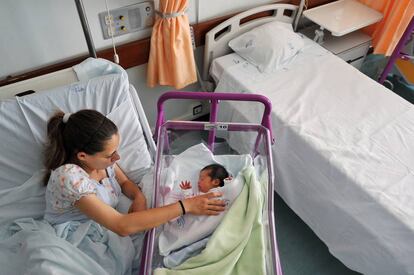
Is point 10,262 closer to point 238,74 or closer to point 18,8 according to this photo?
point 18,8

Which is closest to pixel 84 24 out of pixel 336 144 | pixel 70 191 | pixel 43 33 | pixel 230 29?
pixel 43 33

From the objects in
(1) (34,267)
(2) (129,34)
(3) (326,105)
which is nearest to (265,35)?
(3) (326,105)

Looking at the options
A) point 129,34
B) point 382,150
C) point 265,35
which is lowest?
point 382,150

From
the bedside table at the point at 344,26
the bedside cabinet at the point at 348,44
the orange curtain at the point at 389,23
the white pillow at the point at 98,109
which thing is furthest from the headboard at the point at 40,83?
the orange curtain at the point at 389,23

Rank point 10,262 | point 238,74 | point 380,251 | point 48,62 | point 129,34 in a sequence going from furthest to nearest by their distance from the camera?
1. point 238,74
2. point 129,34
3. point 48,62
4. point 380,251
5. point 10,262

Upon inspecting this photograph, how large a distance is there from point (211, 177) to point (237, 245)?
349mm

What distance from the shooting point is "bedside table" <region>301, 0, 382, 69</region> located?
7.66 feet

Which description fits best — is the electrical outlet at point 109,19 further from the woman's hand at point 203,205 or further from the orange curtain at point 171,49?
the woman's hand at point 203,205

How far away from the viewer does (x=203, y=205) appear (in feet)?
4.14

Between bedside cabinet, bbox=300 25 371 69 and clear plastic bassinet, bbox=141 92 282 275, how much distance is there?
1.30 m

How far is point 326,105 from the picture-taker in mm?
1976

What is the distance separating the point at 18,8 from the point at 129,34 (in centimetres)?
57

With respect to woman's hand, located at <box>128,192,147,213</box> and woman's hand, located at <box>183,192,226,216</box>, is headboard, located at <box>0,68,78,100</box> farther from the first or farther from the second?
woman's hand, located at <box>183,192,226,216</box>

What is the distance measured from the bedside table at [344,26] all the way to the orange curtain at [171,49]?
105 cm
